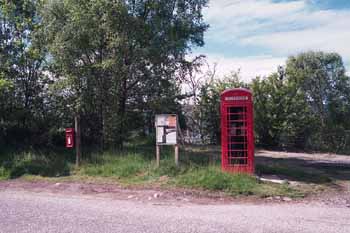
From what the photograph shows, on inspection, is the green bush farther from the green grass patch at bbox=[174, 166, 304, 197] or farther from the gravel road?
the gravel road

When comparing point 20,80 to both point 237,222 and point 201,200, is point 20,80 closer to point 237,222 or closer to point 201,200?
point 201,200

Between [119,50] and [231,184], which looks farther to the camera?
[119,50]

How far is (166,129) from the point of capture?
13.2 meters

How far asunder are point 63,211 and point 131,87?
8.15 metres

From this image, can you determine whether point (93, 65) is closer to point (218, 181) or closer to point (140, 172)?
point (140, 172)

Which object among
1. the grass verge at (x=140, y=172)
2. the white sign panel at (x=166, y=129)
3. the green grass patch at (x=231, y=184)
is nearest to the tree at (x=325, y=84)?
the white sign panel at (x=166, y=129)

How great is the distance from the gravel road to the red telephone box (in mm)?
2846

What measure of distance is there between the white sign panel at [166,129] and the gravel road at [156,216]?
3332 mm

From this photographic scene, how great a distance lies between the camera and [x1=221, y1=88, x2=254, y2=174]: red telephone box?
1248 centimetres

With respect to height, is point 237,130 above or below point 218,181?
above

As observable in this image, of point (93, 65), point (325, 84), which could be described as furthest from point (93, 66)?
point (325, 84)

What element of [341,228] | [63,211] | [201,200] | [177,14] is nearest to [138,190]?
[201,200]

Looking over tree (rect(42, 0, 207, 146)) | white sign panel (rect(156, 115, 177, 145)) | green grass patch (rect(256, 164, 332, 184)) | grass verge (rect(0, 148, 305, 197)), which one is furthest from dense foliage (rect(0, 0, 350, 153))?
green grass patch (rect(256, 164, 332, 184))

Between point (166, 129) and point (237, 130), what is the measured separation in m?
2.07
